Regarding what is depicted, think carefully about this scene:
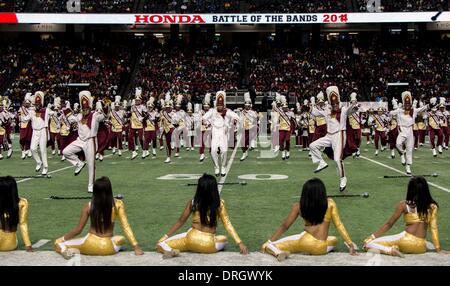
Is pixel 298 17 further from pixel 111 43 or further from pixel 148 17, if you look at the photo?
pixel 111 43

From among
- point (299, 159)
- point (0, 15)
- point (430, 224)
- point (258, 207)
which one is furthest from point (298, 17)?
point (430, 224)

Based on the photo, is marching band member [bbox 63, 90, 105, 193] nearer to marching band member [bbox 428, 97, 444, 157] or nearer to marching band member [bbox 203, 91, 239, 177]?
marching band member [bbox 203, 91, 239, 177]

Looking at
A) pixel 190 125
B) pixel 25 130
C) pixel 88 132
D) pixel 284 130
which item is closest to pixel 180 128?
pixel 190 125

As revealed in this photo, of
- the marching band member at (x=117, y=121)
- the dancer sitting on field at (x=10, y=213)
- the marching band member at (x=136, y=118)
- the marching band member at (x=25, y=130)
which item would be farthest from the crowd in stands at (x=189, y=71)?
the dancer sitting on field at (x=10, y=213)

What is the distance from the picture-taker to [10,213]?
6785 millimetres

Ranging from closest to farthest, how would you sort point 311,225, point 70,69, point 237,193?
1. point 311,225
2. point 237,193
3. point 70,69

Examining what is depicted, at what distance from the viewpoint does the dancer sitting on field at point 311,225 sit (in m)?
6.42

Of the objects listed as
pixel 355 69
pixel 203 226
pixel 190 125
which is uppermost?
pixel 355 69

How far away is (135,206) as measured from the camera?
10602mm

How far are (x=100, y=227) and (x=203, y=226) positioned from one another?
1.04 metres

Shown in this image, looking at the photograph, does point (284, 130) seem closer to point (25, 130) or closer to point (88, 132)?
point (25, 130)

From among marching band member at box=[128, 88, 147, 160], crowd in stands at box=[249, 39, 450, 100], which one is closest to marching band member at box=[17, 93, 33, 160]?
marching band member at box=[128, 88, 147, 160]

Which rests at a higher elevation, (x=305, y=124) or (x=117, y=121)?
(x=117, y=121)

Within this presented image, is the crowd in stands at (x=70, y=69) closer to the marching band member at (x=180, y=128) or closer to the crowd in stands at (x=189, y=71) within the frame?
the crowd in stands at (x=189, y=71)
